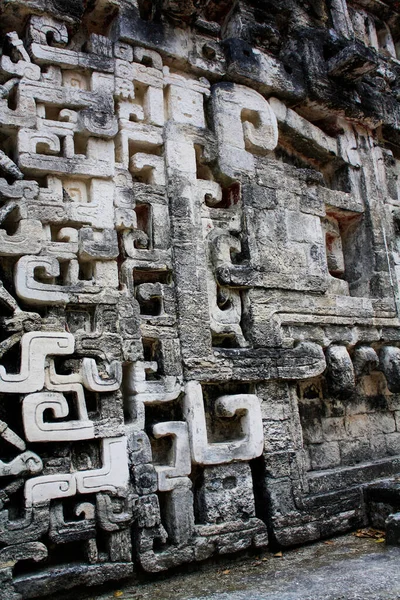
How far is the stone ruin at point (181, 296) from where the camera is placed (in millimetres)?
3941

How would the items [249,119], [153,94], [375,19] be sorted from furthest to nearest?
[375,19]
[249,119]
[153,94]

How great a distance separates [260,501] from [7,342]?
236 centimetres

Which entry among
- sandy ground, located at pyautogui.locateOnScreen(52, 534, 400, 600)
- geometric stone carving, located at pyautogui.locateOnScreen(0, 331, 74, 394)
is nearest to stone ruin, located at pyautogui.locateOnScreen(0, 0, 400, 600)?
geometric stone carving, located at pyautogui.locateOnScreen(0, 331, 74, 394)

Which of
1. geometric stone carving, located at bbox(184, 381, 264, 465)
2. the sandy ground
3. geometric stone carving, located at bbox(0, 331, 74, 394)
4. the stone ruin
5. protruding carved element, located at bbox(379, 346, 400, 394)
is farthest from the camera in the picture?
protruding carved element, located at bbox(379, 346, 400, 394)

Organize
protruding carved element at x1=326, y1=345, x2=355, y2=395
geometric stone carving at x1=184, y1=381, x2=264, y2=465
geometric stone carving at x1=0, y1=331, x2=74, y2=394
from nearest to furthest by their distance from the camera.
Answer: geometric stone carving at x1=0, y1=331, x2=74, y2=394 < geometric stone carving at x1=184, y1=381, x2=264, y2=465 < protruding carved element at x1=326, y1=345, x2=355, y2=395

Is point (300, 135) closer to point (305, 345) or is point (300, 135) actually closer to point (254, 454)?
point (305, 345)

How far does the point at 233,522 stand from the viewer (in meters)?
4.38

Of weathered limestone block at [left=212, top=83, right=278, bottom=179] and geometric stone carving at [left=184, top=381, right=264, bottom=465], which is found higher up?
weathered limestone block at [left=212, top=83, right=278, bottom=179]

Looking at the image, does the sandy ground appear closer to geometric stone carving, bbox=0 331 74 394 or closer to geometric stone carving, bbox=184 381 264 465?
geometric stone carving, bbox=184 381 264 465

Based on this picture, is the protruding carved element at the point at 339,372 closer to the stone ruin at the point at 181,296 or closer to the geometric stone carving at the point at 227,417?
the stone ruin at the point at 181,296

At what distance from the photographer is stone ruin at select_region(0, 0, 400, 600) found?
3.94 meters

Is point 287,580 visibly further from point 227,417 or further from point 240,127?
point 240,127

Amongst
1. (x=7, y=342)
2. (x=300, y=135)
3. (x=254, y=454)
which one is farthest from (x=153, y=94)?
(x=254, y=454)

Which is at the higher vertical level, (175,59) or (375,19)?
(375,19)
